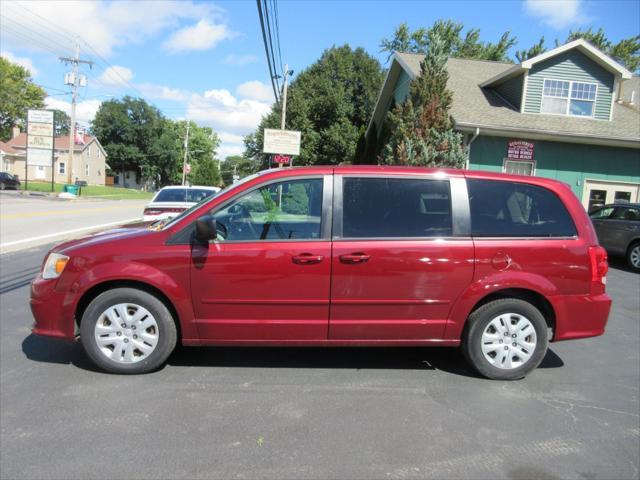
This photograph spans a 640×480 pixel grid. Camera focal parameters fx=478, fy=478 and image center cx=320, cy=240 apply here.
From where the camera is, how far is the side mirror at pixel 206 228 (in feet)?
12.1

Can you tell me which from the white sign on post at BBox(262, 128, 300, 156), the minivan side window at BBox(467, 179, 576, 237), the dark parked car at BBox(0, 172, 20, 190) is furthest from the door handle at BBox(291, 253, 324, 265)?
the dark parked car at BBox(0, 172, 20, 190)

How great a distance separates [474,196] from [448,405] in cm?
175

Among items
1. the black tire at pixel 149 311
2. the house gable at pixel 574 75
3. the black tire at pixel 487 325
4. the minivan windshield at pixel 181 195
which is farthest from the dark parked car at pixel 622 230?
the black tire at pixel 149 311

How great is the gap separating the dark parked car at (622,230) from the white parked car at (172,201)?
9.06 m

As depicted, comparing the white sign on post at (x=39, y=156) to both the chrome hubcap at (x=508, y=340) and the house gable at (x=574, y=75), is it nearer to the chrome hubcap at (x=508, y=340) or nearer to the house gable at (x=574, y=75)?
the house gable at (x=574, y=75)

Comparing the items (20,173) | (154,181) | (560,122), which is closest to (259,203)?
(560,122)

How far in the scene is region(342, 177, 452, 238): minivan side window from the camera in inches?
157

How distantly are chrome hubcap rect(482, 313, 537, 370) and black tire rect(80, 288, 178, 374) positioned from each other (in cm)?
268

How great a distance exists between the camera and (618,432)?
3391 millimetres

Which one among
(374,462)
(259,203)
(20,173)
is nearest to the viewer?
(374,462)

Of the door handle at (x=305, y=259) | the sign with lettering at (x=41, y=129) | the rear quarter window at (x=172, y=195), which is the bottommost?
the door handle at (x=305, y=259)

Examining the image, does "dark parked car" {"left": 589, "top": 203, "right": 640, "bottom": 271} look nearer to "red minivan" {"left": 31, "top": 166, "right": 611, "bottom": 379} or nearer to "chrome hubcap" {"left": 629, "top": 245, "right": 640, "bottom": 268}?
"chrome hubcap" {"left": 629, "top": 245, "right": 640, "bottom": 268}

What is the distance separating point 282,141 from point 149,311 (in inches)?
854

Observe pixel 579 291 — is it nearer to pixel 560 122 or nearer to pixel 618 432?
pixel 618 432
